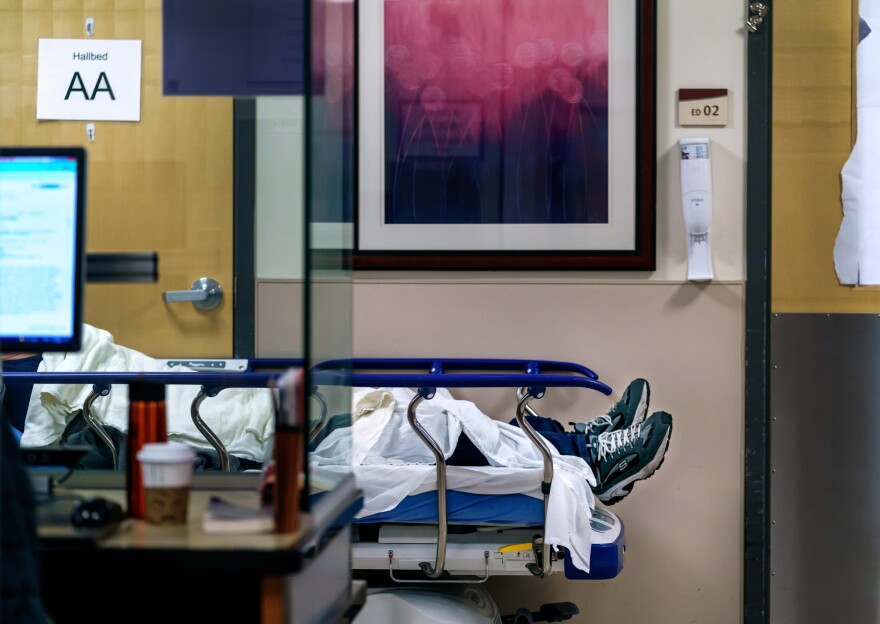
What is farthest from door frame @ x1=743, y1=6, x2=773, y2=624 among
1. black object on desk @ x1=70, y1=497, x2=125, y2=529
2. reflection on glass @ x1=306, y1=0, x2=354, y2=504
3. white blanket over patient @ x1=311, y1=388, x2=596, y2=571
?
black object on desk @ x1=70, y1=497, x2=125, y2=529

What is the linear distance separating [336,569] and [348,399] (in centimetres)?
29

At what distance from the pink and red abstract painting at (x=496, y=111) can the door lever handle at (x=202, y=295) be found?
56cm

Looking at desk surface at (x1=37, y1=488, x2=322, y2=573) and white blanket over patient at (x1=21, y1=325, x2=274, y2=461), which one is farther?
white blanket over patient at (x1=21, y1=325, x2=274, y2=461)

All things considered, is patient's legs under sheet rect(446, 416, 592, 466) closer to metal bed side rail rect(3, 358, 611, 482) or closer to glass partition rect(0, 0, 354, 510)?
metal bed side rail rect(3, 358, 611, 482)

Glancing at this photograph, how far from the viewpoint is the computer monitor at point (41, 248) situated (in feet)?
4.45

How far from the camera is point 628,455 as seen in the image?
2.18 meters

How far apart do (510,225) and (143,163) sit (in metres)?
1.07

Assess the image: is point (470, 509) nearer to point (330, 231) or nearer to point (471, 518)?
point (471, 518)

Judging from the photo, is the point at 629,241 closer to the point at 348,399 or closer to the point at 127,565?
the point at 348,399

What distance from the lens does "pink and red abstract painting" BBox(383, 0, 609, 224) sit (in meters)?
2.70

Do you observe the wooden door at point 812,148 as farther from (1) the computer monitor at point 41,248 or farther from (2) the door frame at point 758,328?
(1) the computer monitor at point 41,248

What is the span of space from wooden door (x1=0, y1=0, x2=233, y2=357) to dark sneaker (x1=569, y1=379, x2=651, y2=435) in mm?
1102

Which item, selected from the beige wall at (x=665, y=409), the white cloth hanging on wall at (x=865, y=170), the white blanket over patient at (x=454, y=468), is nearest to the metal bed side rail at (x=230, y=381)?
the white blanket over patient at (x=454, y=468)

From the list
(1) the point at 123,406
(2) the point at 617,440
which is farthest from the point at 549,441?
(1) the point at 123,406
